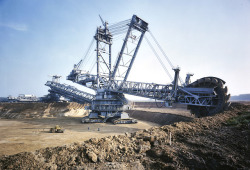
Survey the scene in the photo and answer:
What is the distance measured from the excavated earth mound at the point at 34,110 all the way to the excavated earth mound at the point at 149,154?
107 feet

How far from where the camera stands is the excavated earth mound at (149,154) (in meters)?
3.94

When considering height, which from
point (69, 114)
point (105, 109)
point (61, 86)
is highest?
point (61, 86)

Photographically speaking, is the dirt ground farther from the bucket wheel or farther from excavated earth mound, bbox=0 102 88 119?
excavated earth mound, bbox=0 102 88 119

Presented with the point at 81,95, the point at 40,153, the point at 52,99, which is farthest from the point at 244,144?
the point at 52,99

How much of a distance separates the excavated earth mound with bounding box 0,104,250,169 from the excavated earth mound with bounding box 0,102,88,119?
3249 cm

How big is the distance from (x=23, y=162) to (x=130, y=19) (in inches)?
796

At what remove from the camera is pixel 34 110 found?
31.3 meters

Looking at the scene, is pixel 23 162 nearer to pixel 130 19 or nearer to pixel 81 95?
pixel 130 19

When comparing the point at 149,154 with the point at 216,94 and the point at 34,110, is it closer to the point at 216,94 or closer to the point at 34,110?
the point at 216,94

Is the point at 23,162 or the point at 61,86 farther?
the point at 61,86

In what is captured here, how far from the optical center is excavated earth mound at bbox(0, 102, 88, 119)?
29.5 metres

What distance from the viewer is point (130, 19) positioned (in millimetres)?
18469

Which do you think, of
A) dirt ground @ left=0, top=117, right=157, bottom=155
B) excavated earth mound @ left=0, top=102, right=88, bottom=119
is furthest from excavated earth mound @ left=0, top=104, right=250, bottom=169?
excavated earth mound @ left=0, top=102, right=88, bottom=119

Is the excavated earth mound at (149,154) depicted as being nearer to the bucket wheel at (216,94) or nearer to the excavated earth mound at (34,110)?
the bucket wheel at (216,94)
